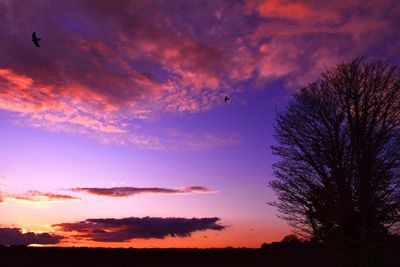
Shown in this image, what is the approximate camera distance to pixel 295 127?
20969mm

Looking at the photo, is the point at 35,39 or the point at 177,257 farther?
the point at 177,257

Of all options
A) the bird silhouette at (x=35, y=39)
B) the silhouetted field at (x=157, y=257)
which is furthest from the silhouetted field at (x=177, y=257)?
the bird silhouette at (x=35, y=39)

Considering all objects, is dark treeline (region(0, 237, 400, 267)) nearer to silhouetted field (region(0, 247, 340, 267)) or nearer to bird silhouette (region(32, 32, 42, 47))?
silhouetted field (region(0, 247, 340, 267))

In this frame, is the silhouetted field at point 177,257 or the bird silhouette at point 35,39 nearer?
the bird silhouette at point 35,39

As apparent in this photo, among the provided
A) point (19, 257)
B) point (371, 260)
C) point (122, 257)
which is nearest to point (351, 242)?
point (371, 260)

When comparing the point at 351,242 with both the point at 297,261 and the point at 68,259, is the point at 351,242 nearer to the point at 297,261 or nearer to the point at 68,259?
the point at 297,261

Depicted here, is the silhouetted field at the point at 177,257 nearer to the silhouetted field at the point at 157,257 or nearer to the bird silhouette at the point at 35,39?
the silhouetted field at the point at 157,257

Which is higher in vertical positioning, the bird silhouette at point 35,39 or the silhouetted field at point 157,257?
the bird silhouette at point 35,39

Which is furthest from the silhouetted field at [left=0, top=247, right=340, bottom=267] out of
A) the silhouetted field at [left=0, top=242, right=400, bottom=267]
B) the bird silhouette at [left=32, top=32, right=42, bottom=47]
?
the bird silhouette at [left=32, top=32, right=42, bottom=47]

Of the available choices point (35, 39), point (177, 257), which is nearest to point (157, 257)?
point (177, 257)

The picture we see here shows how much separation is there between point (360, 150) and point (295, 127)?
335 cm

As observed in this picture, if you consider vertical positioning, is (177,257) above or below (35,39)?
below

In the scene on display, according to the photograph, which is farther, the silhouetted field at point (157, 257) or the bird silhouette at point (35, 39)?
the silhouetted field at point (157, 257)

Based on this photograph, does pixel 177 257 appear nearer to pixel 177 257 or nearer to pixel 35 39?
pixel 177 257
